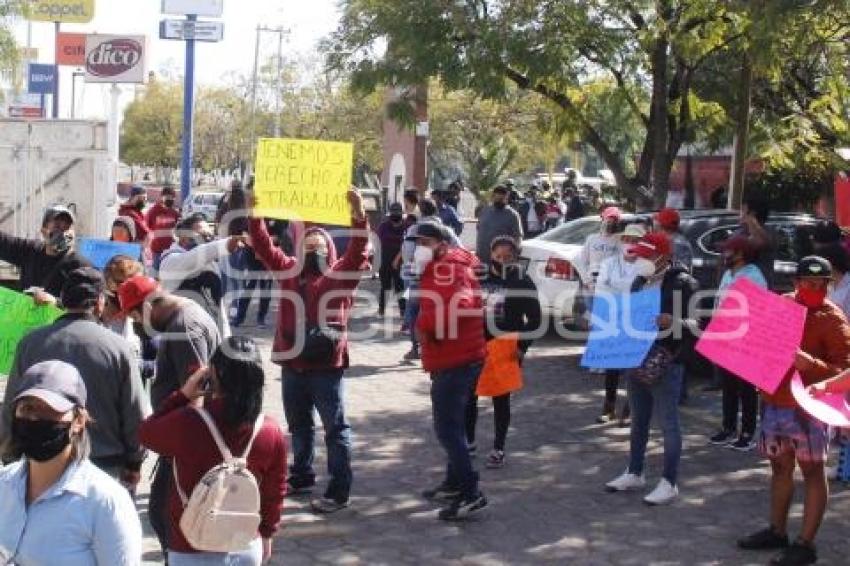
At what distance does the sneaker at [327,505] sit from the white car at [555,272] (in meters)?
5.16

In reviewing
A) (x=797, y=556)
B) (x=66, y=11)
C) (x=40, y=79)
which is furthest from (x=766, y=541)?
(x=66, y=11)

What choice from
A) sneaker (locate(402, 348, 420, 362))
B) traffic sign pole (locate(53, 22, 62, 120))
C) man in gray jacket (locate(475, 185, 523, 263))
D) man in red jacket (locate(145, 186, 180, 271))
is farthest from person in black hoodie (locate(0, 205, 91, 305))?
traffic sign pole (locate(53, 22, 62, 120))

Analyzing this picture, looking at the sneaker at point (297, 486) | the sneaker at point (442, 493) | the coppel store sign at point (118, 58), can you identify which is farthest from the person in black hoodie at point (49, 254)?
the coppel store sign at point (118, 58)

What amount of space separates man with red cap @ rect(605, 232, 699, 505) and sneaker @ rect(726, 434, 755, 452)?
1.44 metres

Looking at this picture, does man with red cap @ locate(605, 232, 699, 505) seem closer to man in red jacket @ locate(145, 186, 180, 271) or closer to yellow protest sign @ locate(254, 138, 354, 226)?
yellow protest sign @ locate(254, 138, 354, 226)

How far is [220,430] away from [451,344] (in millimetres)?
2809

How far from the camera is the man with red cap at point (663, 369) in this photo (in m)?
6.90

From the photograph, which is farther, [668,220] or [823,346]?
[668,220]

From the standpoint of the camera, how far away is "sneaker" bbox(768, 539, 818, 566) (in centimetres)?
584

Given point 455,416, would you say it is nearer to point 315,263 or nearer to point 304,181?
point 315,263

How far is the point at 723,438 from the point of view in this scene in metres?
8.64

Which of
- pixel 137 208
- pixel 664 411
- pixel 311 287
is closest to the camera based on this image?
pixel 311 287

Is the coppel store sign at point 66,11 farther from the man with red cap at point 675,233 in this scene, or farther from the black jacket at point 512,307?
the black jacket at point 512,307

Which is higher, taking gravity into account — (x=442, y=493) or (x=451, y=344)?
(x=451, y=344)
